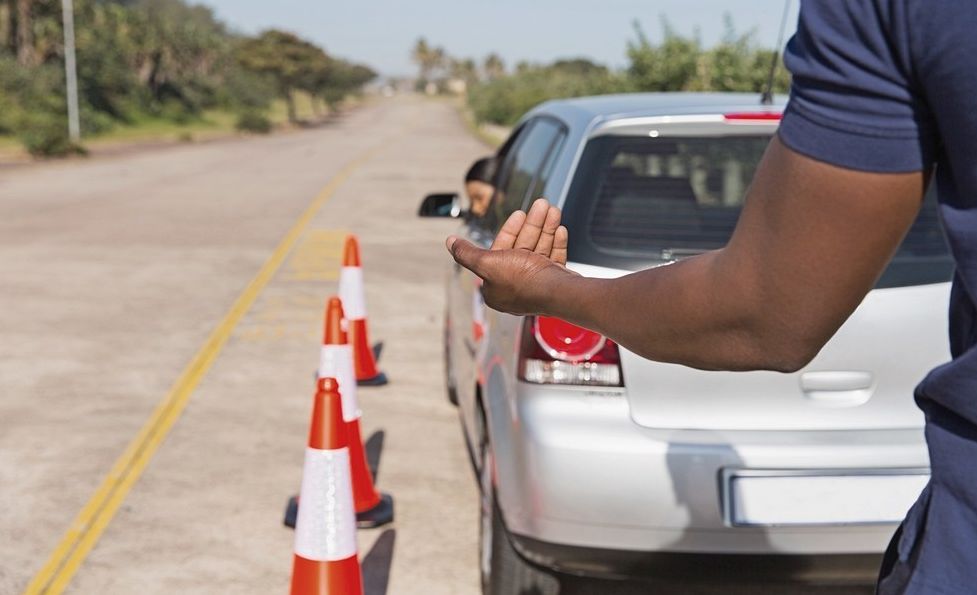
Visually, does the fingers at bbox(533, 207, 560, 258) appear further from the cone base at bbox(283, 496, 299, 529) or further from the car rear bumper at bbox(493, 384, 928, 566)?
the cone base at bbox(283, 496, 299, 529)

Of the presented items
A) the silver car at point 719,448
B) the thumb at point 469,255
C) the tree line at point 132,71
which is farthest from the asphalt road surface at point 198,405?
the tree line at point 132,71

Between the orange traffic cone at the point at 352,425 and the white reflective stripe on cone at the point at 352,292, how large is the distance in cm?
211

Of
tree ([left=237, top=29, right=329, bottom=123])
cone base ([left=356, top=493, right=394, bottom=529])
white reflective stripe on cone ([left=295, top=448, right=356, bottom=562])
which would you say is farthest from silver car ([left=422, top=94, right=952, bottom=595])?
tree ([left=237, top=29, right=329, bottom=123])

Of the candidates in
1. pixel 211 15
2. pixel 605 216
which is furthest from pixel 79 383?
pixel 211 15

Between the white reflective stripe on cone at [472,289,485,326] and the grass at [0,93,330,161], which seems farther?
the grass at [0,93,330,161]

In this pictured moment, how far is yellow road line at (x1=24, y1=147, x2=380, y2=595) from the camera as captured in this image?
13.8 feet

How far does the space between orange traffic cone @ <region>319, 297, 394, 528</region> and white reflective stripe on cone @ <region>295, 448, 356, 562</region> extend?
1191 mm

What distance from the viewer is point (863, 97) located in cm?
120

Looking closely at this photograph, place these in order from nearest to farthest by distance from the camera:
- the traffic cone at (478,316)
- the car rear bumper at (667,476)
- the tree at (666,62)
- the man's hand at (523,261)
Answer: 1. the man's hand at (523,261)
2. the car rear bumper at (667,476)
3. the traffic cone at (478,316)
4. the tree at (666,62)

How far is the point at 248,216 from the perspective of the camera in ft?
54.2

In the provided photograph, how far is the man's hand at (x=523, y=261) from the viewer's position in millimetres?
1609

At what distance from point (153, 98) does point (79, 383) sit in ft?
200

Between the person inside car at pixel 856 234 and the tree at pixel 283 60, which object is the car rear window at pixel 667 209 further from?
the tree at pixel 283 60

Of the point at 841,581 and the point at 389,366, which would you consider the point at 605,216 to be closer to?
the point at 841,581
